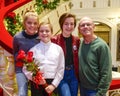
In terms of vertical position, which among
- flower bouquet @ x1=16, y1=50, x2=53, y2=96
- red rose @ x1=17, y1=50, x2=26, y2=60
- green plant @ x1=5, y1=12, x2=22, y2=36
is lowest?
flower bouquet @ x1=16, y1=50, x2=53, y2=96

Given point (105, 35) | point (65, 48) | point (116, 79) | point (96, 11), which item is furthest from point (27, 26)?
point (105, 35)

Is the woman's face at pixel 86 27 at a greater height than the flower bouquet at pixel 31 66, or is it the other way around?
the woman's face at pixel 86 27

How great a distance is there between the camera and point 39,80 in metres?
3.24

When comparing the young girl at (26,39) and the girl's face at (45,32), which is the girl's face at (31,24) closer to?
the young girl at (26,39)

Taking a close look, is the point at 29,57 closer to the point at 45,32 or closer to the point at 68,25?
the point at 45,32

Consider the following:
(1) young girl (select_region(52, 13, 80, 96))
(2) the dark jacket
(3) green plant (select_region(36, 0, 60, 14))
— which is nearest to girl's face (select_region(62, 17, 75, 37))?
(1) young girl (select_region(52, 13, 80, 96))

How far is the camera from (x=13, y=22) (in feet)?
18.9

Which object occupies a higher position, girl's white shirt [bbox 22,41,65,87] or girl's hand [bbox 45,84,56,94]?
girl's white shirt [bbox 22,41,65,87]

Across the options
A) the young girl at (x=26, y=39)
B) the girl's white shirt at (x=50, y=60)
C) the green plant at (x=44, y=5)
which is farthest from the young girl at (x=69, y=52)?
the green plant at (x=44, y=5)

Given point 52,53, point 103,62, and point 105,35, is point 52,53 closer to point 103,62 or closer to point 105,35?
point 103,62

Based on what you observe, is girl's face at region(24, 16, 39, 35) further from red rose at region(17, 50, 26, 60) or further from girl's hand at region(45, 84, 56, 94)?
girl's hand at region(45, 84, 56, 94)

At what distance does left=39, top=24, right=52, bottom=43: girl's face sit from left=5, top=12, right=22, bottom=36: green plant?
7.06ft

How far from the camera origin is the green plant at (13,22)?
5523mm

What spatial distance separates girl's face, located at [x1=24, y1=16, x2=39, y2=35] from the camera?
3406mm
